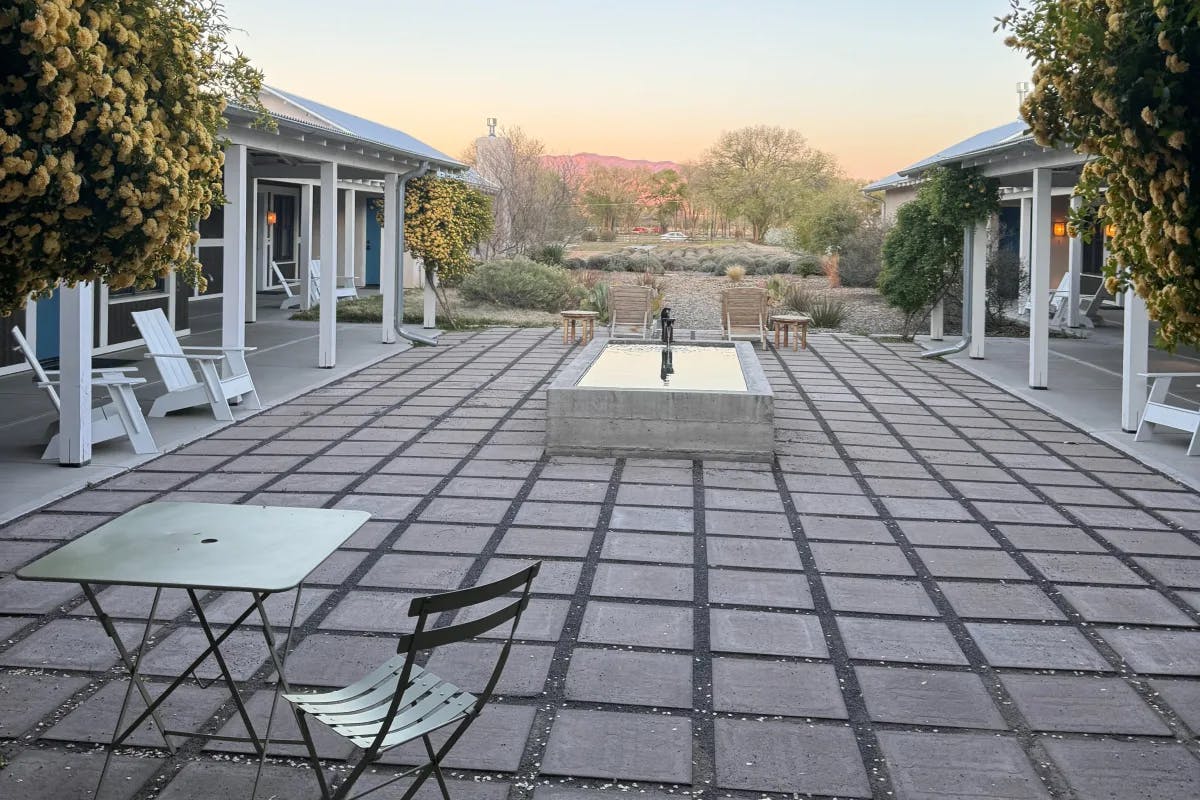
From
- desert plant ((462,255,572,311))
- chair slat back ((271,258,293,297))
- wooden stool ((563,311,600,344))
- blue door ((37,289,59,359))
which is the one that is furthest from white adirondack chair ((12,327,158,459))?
desert plant ((462,255,572,311))

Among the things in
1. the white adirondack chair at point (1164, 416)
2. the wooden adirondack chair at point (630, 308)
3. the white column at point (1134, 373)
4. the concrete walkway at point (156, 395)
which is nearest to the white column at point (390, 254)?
the concrete walkway at point (156, 395)

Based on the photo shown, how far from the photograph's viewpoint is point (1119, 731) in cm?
378

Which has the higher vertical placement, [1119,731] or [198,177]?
[198,177]

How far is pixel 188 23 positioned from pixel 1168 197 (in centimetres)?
306

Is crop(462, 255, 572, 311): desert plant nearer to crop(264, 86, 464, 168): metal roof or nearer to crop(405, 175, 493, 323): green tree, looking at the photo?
crop(264, 86, 464, 168): metal roof

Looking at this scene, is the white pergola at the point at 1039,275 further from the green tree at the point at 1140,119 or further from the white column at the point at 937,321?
the green tree at the point at 1140,119

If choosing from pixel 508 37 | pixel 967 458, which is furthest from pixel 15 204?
pixel 508 37

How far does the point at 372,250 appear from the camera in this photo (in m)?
28.2

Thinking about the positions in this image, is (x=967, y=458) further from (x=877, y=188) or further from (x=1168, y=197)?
(x=877, y=188)

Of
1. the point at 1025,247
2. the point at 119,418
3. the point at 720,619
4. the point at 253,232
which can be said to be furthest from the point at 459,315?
the point at 720,619

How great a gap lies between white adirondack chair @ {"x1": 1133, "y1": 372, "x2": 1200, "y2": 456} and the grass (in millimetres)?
10594

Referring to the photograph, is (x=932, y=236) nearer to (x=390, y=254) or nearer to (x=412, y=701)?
(x=390, y=254)

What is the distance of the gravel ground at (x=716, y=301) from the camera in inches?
751

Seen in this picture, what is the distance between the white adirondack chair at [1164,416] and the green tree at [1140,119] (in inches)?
214
